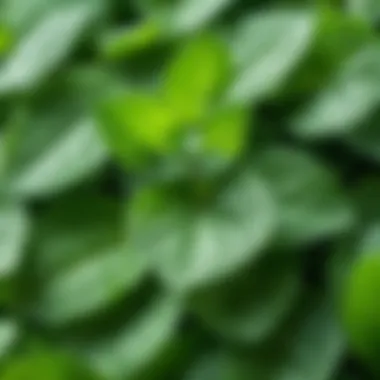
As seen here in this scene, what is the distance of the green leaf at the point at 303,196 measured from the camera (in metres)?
0.44

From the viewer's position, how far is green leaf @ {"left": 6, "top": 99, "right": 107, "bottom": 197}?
47 cm

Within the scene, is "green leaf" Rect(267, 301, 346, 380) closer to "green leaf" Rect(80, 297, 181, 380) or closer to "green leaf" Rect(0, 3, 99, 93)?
"green leaf" Rect(80, 297, 181, 380)

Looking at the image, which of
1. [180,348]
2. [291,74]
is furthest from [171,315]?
[291,74]

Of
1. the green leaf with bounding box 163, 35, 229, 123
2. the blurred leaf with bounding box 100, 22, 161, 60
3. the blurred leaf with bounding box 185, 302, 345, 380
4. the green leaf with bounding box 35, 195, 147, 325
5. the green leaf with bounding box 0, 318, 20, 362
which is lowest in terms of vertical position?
the blurred leaf with bounding box 185, 302, 345, 380

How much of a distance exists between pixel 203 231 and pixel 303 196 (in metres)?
0.05

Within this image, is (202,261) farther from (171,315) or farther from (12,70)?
(12,70)

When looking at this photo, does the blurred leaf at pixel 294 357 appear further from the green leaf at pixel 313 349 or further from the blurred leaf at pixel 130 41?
the blurred leaf at pixel 130 41

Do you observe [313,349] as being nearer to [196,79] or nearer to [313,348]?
[313,348]

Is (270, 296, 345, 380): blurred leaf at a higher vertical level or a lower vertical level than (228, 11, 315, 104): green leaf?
lower

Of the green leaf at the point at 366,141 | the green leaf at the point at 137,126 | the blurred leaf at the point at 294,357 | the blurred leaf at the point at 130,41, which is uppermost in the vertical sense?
the blurred leaf at the point at 130,41

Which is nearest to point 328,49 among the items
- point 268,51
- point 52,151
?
point 268,51

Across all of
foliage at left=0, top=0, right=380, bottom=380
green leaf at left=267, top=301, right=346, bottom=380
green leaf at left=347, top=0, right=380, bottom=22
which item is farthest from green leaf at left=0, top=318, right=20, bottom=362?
green leaf at left=347, top=0, right=380, bottom=22

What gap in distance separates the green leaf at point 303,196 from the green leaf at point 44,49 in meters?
0.11

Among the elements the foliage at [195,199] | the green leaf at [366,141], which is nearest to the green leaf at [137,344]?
the foliage at [195,199]
